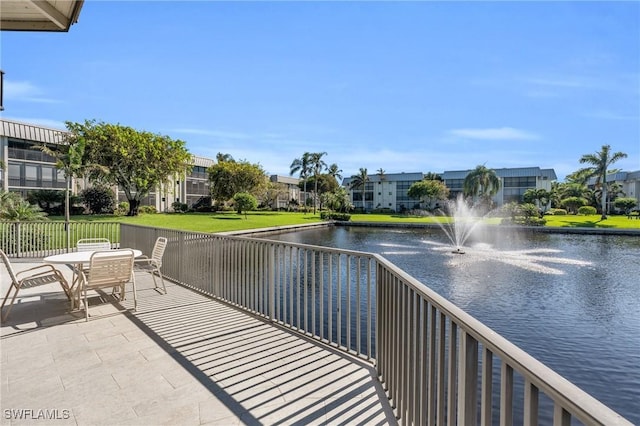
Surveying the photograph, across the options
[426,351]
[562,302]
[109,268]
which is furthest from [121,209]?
[426,351]

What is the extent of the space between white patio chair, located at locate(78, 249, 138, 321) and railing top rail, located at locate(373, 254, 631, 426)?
4.12 m

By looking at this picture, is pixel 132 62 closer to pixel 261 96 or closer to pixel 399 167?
pixel 261 96

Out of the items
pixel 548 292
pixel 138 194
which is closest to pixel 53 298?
pixel 548 292

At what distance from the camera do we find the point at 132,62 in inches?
345

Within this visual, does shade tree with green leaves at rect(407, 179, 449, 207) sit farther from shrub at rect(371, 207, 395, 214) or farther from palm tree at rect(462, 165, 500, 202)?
shrub at rect(371, 207, 395, 214)

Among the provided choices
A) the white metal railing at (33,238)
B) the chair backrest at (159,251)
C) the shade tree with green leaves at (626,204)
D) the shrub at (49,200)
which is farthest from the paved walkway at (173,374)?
the shade tree with green leaves at (626,204)

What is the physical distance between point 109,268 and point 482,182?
164 ft

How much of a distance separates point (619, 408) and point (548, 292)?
547cm

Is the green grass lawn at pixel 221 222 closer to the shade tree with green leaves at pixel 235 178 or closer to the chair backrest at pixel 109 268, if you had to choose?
the shade tree with green leaves at pixel 235 178

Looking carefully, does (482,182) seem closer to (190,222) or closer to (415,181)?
(415,181)

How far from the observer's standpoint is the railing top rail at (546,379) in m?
0.69

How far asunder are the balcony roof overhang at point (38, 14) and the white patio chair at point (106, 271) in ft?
8.53

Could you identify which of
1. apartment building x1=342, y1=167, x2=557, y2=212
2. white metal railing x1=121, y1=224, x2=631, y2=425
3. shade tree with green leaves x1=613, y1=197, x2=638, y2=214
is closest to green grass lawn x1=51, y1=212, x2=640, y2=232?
shade tree with green leaves x1=613, y1=197, x2=638, y2=214

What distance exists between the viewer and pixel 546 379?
0.86 metres
